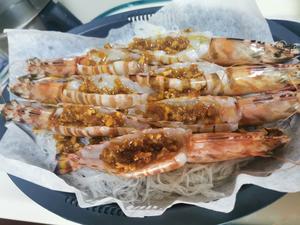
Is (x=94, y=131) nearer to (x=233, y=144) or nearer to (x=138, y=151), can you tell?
(x=138, y=151)

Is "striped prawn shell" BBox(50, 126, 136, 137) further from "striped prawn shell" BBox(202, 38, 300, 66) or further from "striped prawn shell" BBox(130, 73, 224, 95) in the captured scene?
"striped prawn shell" BBox(202, 38, 300, 66)

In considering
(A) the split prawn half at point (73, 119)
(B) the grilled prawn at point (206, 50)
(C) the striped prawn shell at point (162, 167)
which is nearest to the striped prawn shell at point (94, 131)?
(A) the split prawn half at point (73, 119)

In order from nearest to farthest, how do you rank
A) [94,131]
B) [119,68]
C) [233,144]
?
[233,144]
[94,131]
[119,68]

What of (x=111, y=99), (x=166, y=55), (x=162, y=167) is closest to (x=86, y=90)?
(x=111, y=99)

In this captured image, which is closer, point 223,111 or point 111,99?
point 223,111

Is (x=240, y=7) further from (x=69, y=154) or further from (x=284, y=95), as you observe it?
(x=69, y=154)

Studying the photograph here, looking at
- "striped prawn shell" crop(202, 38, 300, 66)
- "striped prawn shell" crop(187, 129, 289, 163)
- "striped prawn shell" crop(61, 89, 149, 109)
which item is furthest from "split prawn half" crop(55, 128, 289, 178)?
"striped prawn shell" crop(202, 38, 300, 66)
